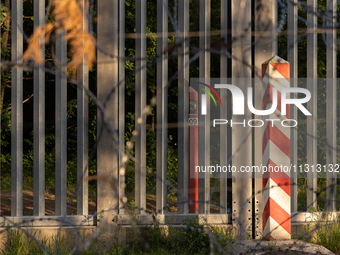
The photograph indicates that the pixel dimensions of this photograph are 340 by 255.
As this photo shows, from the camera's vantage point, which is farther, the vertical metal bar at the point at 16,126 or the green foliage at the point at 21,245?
the vertical metal bar at the point at 16,126

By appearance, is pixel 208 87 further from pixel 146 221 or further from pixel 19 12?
pixel 19 12

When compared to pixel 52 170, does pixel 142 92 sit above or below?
above

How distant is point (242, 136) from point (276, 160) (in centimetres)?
38

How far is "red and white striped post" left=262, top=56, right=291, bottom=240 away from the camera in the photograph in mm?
2990

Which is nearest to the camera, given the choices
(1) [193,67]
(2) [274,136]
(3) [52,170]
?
(2) [274,136]

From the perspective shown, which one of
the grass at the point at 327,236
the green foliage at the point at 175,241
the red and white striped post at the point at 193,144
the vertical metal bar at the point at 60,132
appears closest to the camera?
the green foliage at the point at 175,241

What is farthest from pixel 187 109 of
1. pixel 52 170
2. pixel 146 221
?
pixel 52 170

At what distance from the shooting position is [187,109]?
10.8ft

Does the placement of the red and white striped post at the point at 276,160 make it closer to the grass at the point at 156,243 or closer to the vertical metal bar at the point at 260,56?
the vertical metal bar at the point at 260,56

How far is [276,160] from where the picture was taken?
122 inches

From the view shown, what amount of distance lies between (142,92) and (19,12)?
1.28 m

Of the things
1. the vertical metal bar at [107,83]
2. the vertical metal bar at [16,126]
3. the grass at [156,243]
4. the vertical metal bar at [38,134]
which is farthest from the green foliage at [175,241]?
the vertical metal bar at [16,126]

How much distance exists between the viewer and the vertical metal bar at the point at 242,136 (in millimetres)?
3258

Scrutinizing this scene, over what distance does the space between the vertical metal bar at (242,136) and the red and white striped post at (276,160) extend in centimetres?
17
